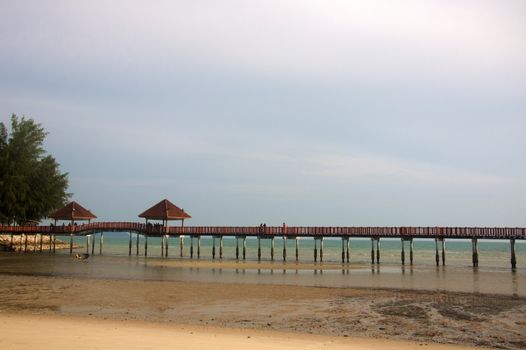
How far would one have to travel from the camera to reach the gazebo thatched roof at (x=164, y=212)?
5247cm

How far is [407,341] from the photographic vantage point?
11656 mm

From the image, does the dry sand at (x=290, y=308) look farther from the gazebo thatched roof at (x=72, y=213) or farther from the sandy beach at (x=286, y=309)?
the gazebo thatched roof at (x=72, y=213)

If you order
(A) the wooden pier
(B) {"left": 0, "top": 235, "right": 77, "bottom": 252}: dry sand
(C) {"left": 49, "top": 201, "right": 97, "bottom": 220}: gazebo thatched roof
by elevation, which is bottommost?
(B) {"left": 0, "top": 235, "right": 77, "bottom": 252}: dry sand

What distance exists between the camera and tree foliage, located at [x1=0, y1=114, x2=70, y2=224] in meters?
60.2

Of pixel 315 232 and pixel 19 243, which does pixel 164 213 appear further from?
pixel 19 243

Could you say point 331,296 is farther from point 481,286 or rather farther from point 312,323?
point 481,286

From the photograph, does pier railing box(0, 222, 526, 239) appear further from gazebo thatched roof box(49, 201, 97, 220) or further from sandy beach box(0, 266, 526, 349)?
sandy beach box(0, 266, 526, 349)

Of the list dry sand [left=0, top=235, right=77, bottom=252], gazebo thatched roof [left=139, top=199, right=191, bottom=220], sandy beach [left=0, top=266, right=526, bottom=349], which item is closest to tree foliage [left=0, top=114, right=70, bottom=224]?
dry sand [left=0, top=235, right=77, bottom=252]

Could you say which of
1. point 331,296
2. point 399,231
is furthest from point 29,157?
point 331,296

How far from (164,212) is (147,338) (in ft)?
140

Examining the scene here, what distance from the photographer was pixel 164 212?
52.5m

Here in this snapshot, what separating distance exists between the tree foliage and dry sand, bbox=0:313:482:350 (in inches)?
2056

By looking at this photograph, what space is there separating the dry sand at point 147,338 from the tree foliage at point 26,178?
→ 5222cm

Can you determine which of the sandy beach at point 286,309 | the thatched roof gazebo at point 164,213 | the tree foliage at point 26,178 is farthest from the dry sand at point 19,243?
the sandy beach at point 286,309
